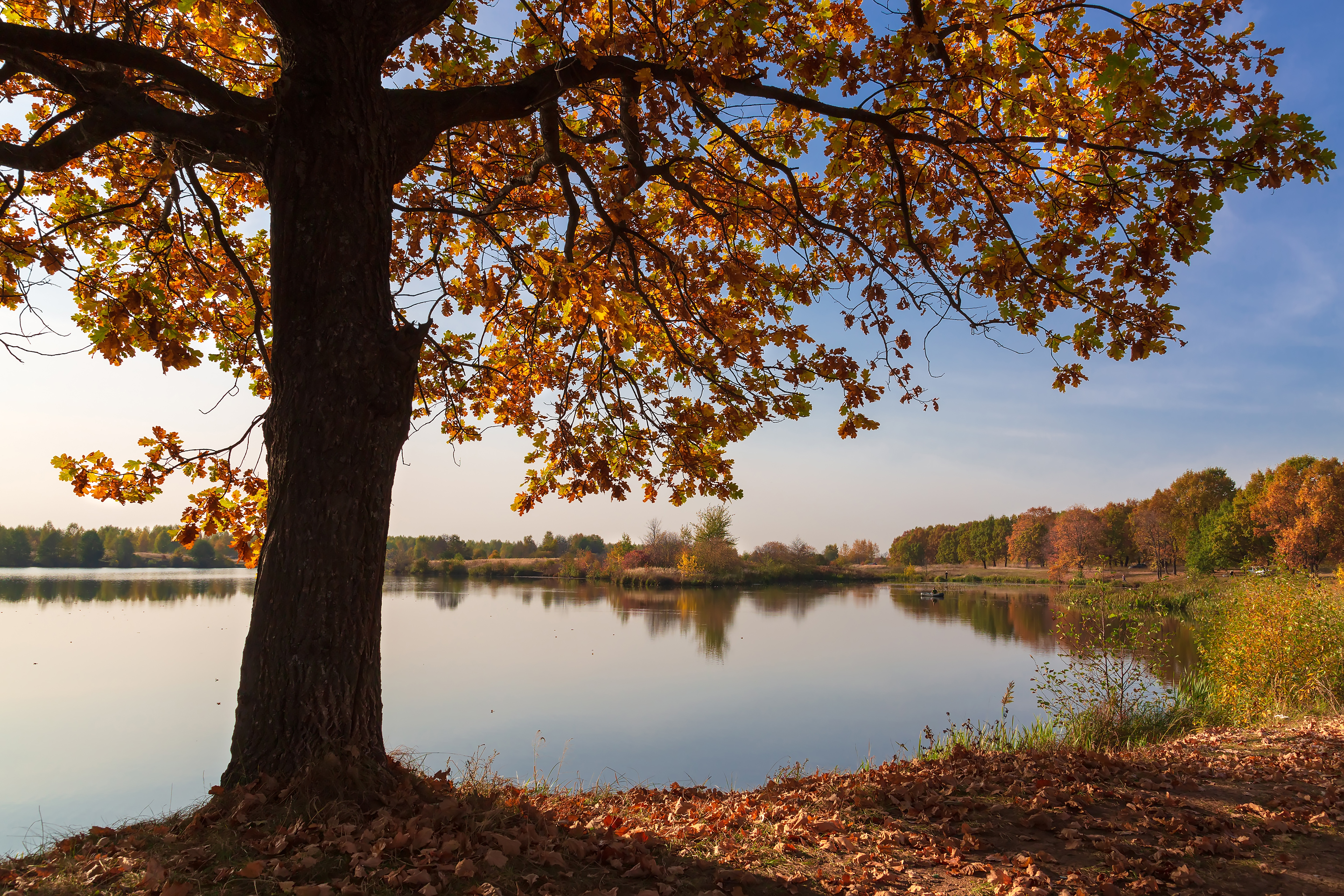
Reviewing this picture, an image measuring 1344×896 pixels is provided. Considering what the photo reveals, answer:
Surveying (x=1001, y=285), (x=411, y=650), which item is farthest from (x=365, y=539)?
(x=411, y=650)

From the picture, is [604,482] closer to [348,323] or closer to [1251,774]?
[348,323]

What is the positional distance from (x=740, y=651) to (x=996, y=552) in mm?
62521

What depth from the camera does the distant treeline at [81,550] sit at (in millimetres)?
50531

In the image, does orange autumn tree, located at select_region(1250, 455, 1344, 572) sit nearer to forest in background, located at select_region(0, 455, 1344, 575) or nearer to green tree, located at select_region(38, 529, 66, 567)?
forest in background, located at select_region(0, 455, 1344, 575)

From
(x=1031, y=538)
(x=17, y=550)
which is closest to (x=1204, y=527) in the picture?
(x=1031, y=538)

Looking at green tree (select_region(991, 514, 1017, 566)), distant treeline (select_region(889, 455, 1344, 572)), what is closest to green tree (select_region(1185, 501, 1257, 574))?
distant treeline (select_region(889, 455, 1344, 572))

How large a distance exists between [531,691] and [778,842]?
10.4 meters

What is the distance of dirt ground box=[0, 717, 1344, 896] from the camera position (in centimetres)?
243

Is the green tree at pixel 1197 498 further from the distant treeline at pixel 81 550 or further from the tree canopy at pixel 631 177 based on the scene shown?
the distant treeline at pixel 81 550

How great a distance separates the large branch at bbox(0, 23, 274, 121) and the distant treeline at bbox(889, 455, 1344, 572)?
28956 mm

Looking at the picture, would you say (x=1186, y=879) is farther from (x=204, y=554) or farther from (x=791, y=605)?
(x=204, y=554)

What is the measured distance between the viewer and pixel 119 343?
493cm

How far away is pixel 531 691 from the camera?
1296cm

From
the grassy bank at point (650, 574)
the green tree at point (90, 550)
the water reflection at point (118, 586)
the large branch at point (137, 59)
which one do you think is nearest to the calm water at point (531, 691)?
the water reflection at point (118, 586)
